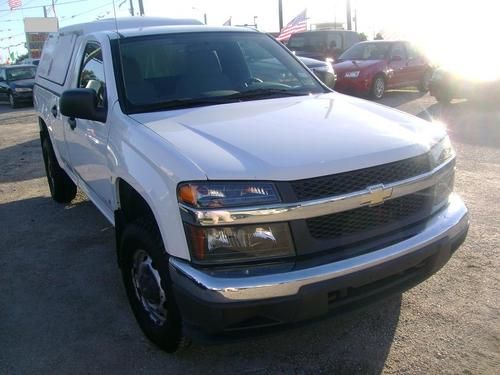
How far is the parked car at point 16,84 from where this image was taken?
67.1 ft

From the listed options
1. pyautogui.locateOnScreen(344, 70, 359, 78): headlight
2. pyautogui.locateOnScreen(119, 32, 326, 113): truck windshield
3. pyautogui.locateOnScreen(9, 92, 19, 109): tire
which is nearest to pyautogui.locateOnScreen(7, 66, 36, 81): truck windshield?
pyautogui.locateOnScreen(9, 92, 19, 109): tire

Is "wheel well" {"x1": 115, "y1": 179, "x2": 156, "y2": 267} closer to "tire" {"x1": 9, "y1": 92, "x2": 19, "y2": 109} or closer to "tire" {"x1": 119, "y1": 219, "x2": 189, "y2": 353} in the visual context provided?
"tire" {"x1": 119, "y1": 219, "x2": 189, "y2": 353}

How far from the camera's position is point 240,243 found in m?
2.45

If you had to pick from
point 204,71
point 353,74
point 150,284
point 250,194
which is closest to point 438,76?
point 353,74

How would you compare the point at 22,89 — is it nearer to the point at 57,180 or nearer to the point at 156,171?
the point at 57,180

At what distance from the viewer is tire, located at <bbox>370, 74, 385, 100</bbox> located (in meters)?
14.1

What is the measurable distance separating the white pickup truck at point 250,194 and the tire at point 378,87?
1080cm

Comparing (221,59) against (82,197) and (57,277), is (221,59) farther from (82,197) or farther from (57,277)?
(82,197)

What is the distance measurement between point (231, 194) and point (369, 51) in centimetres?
1375

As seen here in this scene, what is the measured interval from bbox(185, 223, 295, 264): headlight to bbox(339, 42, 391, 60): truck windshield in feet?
43.8

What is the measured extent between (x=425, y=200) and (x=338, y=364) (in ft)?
3.36

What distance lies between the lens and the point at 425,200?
2.88 m

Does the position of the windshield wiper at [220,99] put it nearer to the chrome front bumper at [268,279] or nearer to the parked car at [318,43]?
the chrome front bumper at [268,279]

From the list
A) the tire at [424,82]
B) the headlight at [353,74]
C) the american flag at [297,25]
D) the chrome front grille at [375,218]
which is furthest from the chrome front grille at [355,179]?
the american flag at [297,25]
